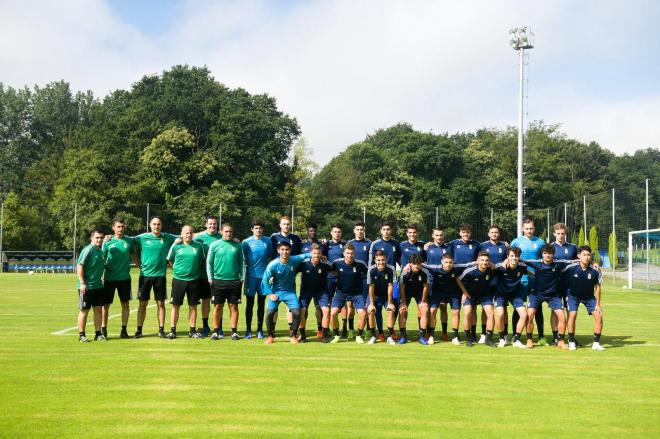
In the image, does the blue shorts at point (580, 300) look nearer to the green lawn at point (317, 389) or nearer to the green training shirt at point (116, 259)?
the green lawn at point (317, 389)

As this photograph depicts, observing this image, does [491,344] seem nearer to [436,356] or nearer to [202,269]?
[436,356]

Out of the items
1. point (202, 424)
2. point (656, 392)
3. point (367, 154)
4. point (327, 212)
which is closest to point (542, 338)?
point (656, 392)

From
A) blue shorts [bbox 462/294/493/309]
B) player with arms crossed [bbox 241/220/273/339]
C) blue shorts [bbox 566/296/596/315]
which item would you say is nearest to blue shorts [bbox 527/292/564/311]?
blue shorts [bbox 566/296/596/315]

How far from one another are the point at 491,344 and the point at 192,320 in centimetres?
513

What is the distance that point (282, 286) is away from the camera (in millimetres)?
11328

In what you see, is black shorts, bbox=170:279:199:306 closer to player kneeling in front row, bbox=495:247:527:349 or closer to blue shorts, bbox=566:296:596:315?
player kneeling in front row, bbox=495:247:527:349

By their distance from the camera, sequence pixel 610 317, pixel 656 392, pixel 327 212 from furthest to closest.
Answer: pixel 327 212, pixel 610 317, pixel 656 392

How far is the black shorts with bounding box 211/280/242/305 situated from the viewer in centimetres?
1138

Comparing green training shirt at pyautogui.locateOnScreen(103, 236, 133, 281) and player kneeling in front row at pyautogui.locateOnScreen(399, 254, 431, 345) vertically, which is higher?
green training shirt at pyautogui.locateOnScreen(103, 236, 133, 281)

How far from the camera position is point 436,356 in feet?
32.2

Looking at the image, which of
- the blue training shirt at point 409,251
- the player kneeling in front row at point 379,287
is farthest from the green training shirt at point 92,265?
the blue training shirt at point 409,251

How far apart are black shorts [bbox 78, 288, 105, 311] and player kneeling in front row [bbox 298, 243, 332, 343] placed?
11.1 feet

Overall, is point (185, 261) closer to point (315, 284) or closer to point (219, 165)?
point (315, 284)

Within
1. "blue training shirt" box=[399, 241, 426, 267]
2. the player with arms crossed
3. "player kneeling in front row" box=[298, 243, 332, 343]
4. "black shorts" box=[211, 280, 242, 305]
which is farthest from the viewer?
"blue training shirt" box=[399, 241, 426, 267]
